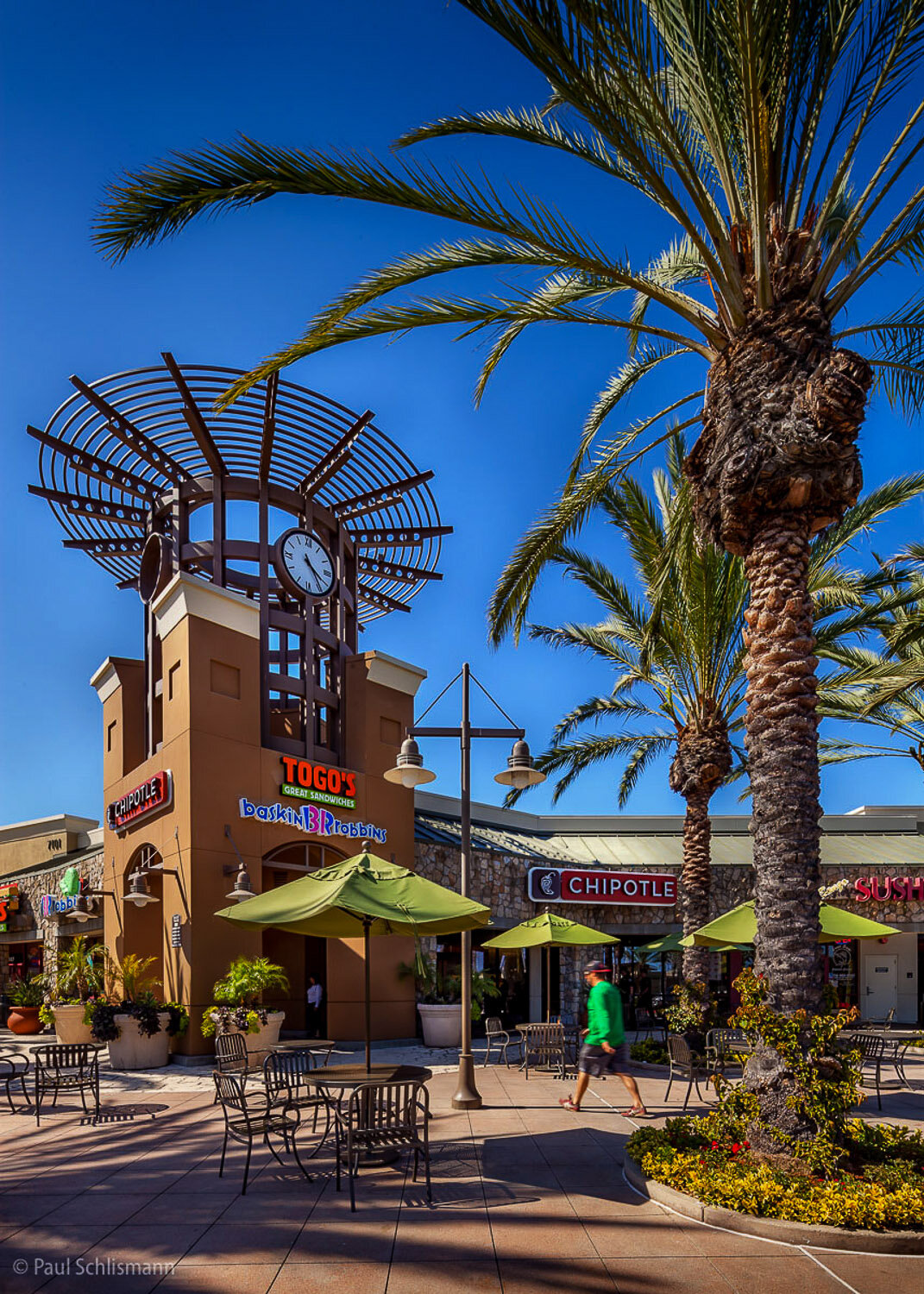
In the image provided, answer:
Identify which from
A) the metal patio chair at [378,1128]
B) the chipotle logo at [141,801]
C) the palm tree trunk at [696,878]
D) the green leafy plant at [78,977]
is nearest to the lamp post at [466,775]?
the metal patio chair at [378,1128]

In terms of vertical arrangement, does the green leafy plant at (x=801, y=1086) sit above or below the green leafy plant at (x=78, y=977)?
above

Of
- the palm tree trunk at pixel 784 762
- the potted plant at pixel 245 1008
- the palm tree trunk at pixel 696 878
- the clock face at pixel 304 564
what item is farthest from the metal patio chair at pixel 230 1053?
the clock face at pixel 304 564

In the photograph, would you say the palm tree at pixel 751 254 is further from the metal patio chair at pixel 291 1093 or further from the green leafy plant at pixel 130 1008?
the green leafy plant at pixel 130 1008

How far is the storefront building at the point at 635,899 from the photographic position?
85.0ft

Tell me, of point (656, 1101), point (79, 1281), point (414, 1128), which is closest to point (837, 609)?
point (656, 1101)

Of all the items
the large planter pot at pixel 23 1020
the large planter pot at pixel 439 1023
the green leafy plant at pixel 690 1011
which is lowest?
the large planter pot at pixel 23 1020

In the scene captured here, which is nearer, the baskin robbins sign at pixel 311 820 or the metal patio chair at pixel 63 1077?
the metal patio chair at pixel 63 1077

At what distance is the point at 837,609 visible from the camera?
1944cm

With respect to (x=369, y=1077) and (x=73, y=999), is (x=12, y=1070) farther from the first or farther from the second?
(x=369, y=1077)

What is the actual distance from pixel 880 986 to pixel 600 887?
341 inches

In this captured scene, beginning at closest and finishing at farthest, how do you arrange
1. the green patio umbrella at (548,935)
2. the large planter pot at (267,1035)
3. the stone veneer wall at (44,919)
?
the large planter pot at (267,1035)
the green patio umbrella at (548,935)
the stone veneer wall at (44,919)

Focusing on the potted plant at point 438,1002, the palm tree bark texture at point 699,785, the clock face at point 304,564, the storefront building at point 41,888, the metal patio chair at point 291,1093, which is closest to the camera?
the metal patio chair at point 291,1093

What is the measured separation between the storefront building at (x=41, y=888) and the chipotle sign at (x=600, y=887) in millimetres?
12108

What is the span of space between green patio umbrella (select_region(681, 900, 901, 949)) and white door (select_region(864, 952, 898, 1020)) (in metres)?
14.6
